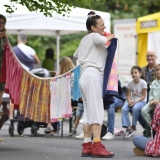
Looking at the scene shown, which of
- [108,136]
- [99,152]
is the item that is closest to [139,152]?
[99,152]

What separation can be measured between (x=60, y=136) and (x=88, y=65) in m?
4.50

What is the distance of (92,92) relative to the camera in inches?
388

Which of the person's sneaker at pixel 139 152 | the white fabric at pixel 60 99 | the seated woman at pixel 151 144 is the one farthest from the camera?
the white fabric at pixel 60 99

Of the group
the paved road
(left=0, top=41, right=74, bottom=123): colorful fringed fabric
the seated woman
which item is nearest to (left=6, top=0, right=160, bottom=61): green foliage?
the paved road

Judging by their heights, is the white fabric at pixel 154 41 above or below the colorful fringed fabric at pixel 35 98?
above

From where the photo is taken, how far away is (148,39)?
64.5 ft

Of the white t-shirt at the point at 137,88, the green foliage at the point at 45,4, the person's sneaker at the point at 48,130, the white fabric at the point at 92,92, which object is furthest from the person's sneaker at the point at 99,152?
the person's sneaker at the point at 48,130

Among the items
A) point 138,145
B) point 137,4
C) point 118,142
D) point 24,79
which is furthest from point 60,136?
point 137,4

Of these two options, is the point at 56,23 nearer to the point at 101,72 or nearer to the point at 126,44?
the point at 101,72

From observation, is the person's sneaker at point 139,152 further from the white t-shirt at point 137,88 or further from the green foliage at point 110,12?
the green foliage at point 110,12

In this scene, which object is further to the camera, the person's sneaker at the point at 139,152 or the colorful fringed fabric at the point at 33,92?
the colorful fringed fabric at the point at 33,92

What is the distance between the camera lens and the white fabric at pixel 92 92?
9859mm

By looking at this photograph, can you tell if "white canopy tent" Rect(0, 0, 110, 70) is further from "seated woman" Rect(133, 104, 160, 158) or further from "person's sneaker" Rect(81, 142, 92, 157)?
"person's sneaker" Rect(81, 142, 92, 157)

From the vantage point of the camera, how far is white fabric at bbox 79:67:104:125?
9.86 meters
